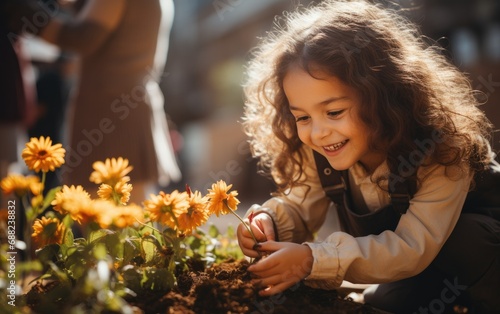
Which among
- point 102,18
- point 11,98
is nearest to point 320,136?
point 102,18

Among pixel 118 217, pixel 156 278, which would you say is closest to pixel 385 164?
pixel 156 278

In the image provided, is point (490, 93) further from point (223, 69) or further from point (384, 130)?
point (223, 69)

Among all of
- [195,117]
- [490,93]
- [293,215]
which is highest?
[293,215]

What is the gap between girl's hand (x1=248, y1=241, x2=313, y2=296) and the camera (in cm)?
123

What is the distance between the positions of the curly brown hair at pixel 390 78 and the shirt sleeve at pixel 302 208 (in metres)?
0.31

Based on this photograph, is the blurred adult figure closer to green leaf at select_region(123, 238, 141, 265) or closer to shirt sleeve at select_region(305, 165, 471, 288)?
green leaf at select_region(123, 238, 141, 265)

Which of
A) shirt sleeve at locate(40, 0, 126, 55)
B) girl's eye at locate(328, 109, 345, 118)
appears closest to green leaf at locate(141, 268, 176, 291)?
girl's eye at locate(328, 109, 345, 118)

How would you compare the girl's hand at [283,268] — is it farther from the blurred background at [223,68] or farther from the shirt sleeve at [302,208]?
the blurred background at [223,68]

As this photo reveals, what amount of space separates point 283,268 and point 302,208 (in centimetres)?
48

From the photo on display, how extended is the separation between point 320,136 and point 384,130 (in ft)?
0.64

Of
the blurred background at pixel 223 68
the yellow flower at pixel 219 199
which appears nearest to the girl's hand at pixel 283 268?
the yellow flower at pixel 219 199

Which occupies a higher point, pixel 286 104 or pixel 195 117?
pixel 286 104

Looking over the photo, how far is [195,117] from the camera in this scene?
12695 millimetres

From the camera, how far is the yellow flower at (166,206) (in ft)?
3.60
